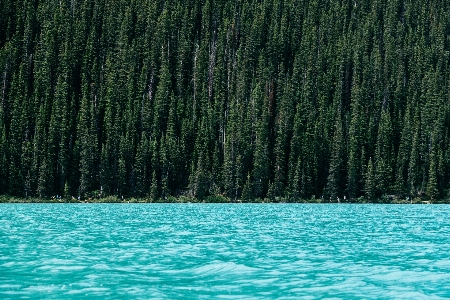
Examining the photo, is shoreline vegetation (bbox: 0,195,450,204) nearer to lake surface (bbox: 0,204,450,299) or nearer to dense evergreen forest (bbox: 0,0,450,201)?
dense evergreen forest (bbox: 0,0,450,201)

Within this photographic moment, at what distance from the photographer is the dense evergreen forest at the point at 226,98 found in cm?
11475

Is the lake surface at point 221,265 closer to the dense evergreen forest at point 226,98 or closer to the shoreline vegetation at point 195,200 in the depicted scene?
the shoreline vegetation at point 195,200

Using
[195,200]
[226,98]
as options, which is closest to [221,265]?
[195,200]

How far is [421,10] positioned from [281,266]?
165766mm

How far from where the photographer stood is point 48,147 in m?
116

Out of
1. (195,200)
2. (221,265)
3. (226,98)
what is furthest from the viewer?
(226,98)

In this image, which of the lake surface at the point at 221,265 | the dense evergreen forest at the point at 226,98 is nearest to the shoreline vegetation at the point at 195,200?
the dense evergreen forest at the point at 226,98

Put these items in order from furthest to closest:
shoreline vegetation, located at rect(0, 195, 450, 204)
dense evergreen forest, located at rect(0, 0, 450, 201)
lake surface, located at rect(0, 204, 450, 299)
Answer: dense evergreen forest, located at rect(0, 0, 450, 201) < shoreline vegetation, located at rect(0, 195, 450, 204) < lake surface, located at rect(0, 204, 450, 299)

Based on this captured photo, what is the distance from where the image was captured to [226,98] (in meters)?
141

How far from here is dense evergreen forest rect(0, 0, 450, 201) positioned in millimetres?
114750

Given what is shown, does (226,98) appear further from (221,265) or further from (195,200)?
(221,265)

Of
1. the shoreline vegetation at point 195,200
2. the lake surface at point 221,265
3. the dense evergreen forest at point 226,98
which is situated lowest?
the lake surface at point 221,265

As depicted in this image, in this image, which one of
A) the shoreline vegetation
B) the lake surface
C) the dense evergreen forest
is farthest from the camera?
the dense evergreen forest

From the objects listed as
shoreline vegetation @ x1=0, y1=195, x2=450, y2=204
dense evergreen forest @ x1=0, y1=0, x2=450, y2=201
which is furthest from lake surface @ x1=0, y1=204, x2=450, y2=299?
dense evergreen forest @ x1=0, y1=0, x2=450, y2=201
